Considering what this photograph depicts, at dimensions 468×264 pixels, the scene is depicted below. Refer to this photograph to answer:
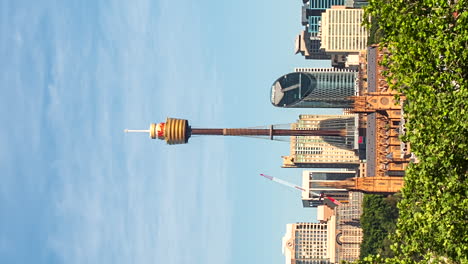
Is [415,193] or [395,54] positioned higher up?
[395,54]

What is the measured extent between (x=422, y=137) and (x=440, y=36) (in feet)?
24.6

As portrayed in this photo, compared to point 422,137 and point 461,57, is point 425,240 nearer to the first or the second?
point 422,137

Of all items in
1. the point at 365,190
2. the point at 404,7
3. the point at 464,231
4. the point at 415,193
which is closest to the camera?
the point at 464,231

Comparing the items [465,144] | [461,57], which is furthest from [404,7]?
[465,144]

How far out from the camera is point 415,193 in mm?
72000

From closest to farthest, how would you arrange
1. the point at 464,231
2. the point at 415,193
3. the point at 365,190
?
the point at 464,231
the point at 415,193
the point at 365,190

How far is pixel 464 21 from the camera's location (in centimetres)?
6838

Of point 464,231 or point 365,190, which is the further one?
point 365,190

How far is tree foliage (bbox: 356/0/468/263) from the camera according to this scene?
2650 inches

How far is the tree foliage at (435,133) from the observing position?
2650 inches

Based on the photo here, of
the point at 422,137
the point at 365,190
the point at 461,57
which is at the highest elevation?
the point at 461,57

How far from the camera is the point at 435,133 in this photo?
6925 centimetres

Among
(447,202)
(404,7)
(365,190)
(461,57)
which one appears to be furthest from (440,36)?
(365,190)

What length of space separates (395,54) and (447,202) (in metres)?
13.0
